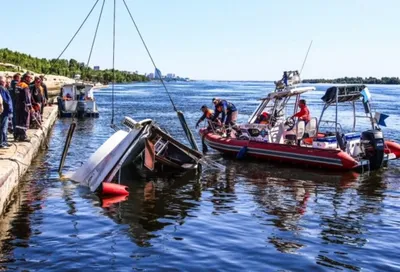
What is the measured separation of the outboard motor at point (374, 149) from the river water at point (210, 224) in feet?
2.32

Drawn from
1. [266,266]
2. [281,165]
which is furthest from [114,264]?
[281,165]

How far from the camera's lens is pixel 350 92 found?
1764 cm


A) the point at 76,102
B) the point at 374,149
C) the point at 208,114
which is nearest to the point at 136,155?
the point at 208,114

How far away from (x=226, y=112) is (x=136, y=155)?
6.16 meters

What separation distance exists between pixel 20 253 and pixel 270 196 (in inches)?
265


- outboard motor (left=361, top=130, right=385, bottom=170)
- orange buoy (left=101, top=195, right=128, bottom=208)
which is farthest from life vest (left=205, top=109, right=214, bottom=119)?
orange buoy (left=101, top=195, right=128, bottom=208)

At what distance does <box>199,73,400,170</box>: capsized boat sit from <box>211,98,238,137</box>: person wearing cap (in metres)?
0.45

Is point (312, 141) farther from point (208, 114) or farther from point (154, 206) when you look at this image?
point (154, 206)

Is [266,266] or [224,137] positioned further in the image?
[224,137]

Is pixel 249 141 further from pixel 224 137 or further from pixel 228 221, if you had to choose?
pixel 228 221

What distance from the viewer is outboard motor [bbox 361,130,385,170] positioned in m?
16.7

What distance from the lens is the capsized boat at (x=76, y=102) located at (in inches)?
1342

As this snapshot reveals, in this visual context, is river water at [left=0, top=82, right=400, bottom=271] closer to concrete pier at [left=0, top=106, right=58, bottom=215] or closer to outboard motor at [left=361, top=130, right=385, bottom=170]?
concrete pier at [left=0, top=106, right=58, bottom=215]

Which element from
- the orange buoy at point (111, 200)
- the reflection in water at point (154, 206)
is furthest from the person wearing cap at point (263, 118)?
the orange buoy at point (111, 200)
